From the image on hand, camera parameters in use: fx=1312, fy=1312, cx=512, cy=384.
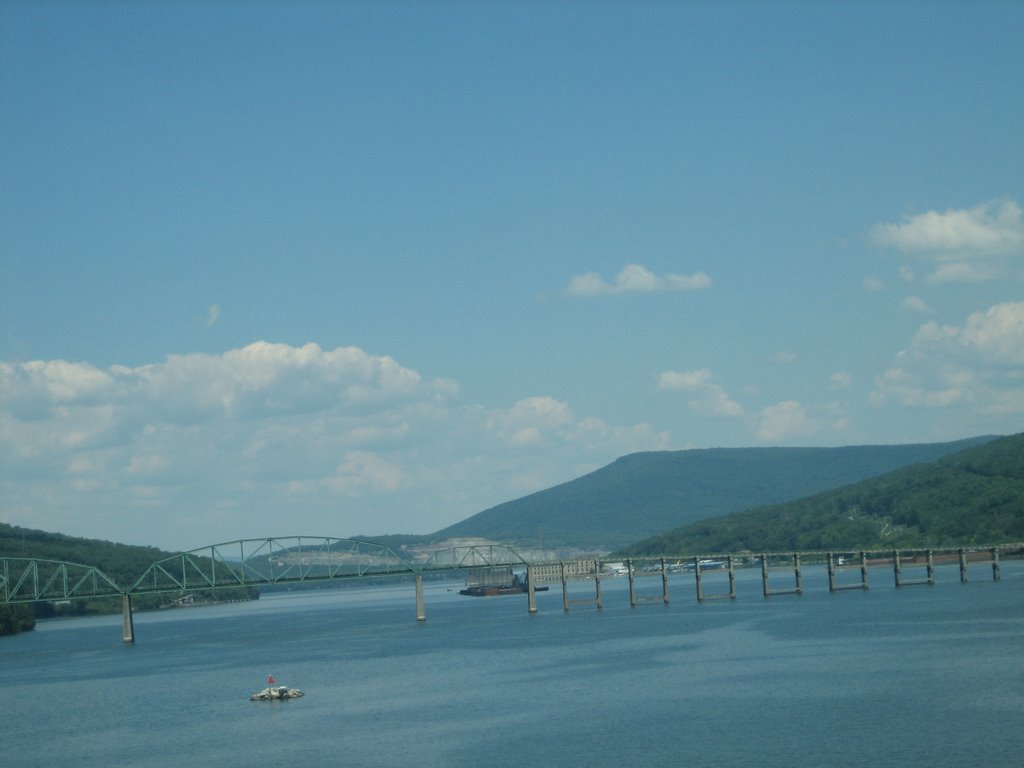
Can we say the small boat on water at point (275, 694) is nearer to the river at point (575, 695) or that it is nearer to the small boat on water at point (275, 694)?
the small boat on water at point (275, 694)

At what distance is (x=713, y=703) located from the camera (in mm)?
72000

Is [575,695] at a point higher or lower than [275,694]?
lower

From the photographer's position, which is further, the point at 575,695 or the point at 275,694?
the point at 275,694

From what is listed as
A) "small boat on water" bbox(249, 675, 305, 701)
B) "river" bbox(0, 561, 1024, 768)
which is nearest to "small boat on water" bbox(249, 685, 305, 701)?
"small boat on water" bbox(249, 675, 305, 701)

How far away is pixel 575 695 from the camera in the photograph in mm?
78688

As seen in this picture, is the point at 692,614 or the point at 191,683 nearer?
the point at 191,683

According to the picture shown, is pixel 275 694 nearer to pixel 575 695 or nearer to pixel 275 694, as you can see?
pixel 275 694

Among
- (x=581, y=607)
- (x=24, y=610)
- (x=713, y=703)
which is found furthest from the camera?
(x=24, y=610)

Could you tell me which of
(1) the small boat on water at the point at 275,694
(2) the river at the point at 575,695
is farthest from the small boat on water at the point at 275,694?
(2) the river at the point at 575,695

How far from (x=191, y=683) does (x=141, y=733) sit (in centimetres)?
2472

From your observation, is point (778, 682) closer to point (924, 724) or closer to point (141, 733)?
point (924, 724)

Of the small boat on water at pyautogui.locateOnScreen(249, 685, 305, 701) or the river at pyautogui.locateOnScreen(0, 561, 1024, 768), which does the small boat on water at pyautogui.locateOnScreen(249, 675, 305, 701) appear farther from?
the river at pyautogui.locateOnScreen(0, 561, 1024, 768)

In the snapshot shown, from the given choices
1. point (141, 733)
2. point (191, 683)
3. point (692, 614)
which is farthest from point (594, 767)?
point (692, 614)

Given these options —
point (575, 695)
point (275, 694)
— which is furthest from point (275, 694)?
point (575, 695)
